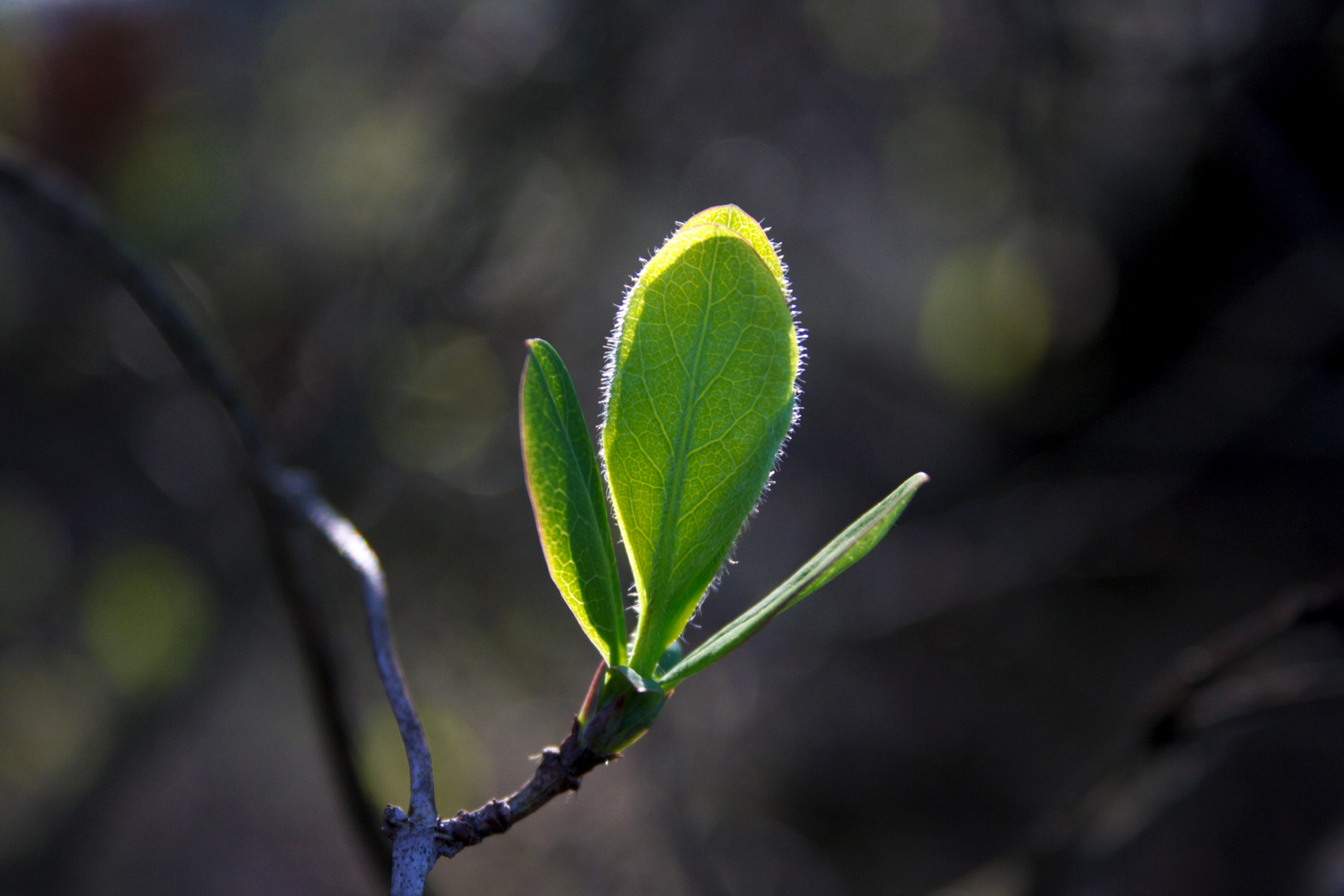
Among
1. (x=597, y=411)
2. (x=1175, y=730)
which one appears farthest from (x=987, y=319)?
(x=1175, y=730)

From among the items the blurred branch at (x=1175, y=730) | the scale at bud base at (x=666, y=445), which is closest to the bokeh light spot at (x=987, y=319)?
the blurred branch at (x=1175, y=730)

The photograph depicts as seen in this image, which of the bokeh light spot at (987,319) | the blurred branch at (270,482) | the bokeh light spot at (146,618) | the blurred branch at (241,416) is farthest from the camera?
the bokeh light spot at (987,319)

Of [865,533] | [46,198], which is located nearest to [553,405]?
[865,533]

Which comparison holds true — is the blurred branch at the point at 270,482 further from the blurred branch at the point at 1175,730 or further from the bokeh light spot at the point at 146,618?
the bokeh light spot at the point at 146,618

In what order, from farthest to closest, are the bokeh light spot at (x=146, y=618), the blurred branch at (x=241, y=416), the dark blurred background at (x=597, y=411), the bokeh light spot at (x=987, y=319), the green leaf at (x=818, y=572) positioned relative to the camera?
1. the bokeh light spot at (x=987, y=319)
2. the dark blurred background at (x=597, y=411)
3. the bokeh light spot at (x=146, y=618)
4. the blurred branch at (x=241, y=416)
5. the green leaf at (x=818, y=572)

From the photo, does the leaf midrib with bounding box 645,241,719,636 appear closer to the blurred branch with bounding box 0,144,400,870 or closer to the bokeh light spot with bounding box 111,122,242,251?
the blurred branch with bounding box 0,144,400,870

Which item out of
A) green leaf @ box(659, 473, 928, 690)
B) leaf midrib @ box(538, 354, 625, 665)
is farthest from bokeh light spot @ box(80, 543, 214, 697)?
green leaf @ box(659, 473, 928, 690)
